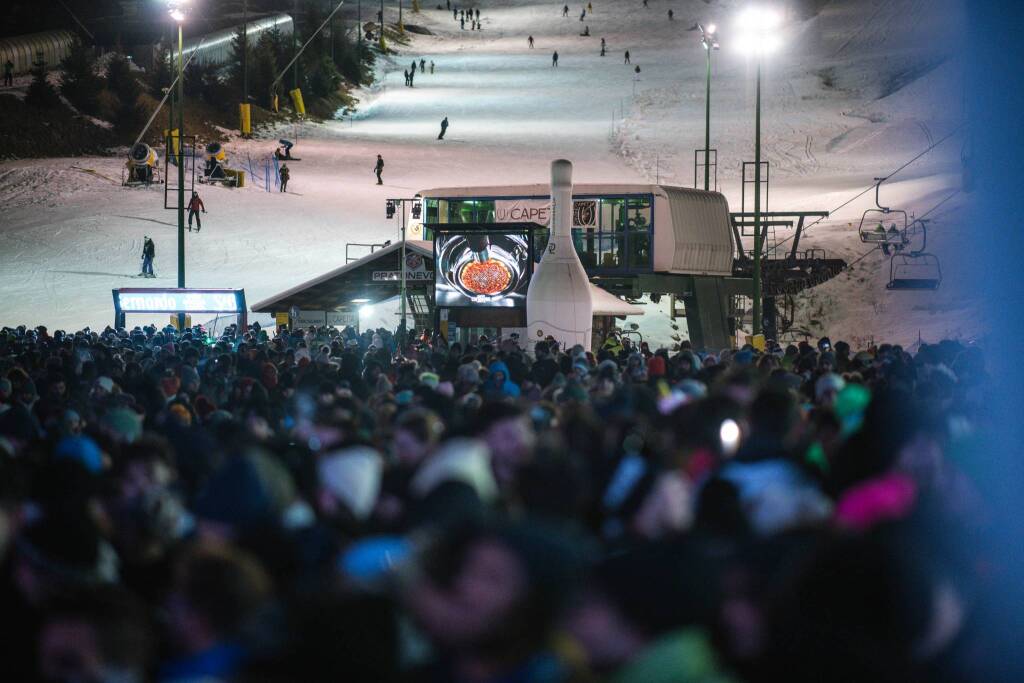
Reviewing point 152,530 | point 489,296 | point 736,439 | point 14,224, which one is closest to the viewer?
point 152,530

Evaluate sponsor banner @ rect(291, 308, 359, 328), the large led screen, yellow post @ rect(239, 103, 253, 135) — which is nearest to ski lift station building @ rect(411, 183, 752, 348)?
sponsor banner @ rect(291, 308, 359, 328)

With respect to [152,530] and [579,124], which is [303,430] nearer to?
[152,530]

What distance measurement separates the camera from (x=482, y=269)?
27.0 meters

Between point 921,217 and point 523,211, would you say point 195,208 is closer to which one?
point 523,211

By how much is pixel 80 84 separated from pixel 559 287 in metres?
48.9

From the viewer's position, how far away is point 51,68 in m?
77.7

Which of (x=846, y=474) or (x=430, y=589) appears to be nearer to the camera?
(x=430, y=589)

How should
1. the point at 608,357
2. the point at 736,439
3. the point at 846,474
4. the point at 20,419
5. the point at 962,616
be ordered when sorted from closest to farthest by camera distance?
the point at 962,616
the point at 846,474
the point at 736,439
the point at 20,419
the point at 608,357

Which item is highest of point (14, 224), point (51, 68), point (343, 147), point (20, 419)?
point (51, 68)

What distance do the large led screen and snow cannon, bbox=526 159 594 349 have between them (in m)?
1.11

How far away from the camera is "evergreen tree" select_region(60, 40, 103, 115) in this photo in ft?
222

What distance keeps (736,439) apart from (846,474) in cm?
125

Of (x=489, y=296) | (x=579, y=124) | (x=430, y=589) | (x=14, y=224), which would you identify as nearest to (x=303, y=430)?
(x=430, y=589)

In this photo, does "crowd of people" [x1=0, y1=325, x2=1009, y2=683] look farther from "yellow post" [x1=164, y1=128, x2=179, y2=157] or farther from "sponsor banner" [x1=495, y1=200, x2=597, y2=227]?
"sponsor banner" [x1=495, y1=200, x2=597, y2=227]
